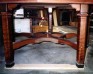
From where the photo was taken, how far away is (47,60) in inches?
74.9

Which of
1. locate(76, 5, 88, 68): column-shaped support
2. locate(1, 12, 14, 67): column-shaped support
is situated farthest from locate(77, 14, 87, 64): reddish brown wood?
locate(1, 12, 14, 67): column-shaped support

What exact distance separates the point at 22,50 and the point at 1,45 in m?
0.45

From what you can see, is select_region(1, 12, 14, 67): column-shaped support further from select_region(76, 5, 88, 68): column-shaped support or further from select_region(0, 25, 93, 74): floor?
select_region(76, 5, 88, 68): column-shaped support

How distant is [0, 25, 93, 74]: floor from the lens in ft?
5.29

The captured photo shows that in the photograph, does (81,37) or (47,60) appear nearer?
(81,37)

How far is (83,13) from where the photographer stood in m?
1.52

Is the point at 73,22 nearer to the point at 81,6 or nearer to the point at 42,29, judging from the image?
the point at 42,29

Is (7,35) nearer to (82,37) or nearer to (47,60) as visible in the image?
(47,60)

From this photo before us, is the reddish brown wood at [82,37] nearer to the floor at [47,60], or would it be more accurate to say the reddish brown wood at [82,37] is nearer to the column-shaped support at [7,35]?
the floor at [47,60]

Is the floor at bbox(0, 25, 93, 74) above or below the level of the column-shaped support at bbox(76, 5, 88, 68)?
below

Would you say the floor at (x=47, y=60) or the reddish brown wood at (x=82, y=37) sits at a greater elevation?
the reddish brown wood at (x=82, y=37)

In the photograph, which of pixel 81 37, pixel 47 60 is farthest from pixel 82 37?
pixel 47 60

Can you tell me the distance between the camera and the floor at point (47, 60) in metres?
1.61

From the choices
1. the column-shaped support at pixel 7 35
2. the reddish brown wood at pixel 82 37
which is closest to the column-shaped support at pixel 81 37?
the reddish brown wood at pixel 82 37
